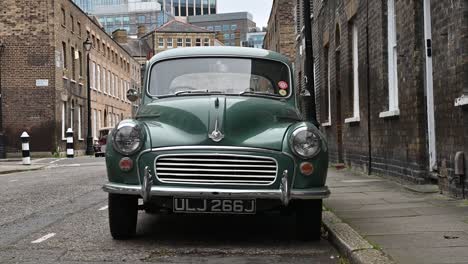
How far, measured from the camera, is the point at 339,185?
33.5ft

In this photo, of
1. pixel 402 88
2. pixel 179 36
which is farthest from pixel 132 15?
pixel 402 88

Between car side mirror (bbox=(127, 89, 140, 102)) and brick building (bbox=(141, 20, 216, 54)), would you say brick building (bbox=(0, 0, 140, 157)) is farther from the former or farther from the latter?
brick building (bbox=(141, 20, 216, 54))

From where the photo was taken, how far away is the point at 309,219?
18.3ft

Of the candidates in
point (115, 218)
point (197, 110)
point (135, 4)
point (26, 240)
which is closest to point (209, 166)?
point (197, 110)

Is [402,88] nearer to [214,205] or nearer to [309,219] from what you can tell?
[309,219]

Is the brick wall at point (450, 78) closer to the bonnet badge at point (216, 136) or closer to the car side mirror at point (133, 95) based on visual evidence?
the bonnet badge at point (216, 136)

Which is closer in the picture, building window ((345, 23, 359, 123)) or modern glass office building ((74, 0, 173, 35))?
building window ((345, 23, 359, 123))

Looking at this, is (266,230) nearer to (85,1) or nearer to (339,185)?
(339,185)

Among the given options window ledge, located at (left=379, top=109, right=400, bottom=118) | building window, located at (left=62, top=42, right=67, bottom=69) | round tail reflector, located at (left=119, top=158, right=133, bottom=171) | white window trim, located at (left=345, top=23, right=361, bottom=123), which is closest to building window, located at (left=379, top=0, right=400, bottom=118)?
window ledge, located at (left=379, top=109, right=400, bottom=118)

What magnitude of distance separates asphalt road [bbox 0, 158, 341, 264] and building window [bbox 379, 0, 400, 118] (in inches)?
162

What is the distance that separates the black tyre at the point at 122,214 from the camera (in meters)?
5.56

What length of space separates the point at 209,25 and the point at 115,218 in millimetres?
145358

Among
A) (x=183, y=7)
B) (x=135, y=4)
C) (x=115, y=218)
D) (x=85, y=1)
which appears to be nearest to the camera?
(x=115, y=218)

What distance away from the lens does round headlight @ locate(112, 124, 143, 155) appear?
5.34 m
